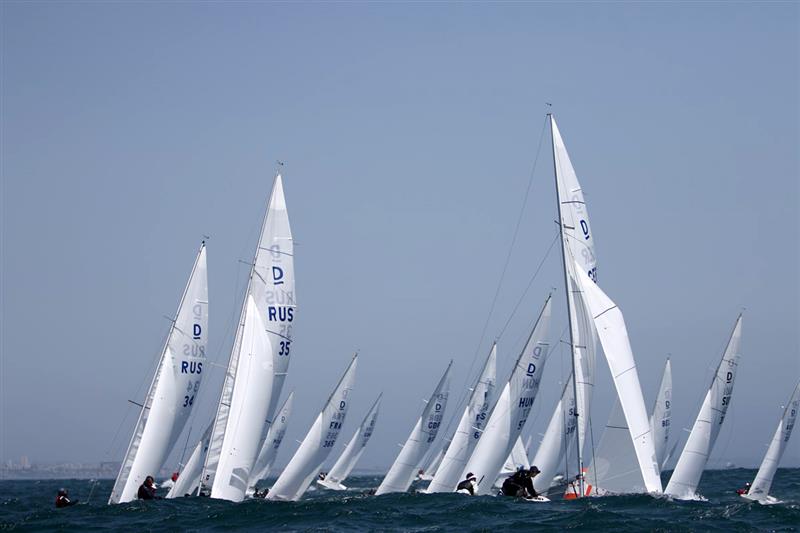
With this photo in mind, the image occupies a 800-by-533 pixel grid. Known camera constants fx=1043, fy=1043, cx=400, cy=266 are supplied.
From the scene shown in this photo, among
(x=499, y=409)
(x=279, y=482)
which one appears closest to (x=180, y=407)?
(x=279, y=482)

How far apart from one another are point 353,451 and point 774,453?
88.0ft

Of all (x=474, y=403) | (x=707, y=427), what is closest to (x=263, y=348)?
(x=474, y=403)

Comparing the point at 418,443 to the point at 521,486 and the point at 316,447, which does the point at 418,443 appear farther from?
the point at 521,486

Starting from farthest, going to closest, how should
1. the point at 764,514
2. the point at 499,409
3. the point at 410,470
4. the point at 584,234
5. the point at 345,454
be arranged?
the point at 345,454 < the point at 410,470 < the point at 499,409 < the point at 584,234 < the point at 764,514

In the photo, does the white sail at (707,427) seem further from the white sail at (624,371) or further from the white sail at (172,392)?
the white sail at (172,392)

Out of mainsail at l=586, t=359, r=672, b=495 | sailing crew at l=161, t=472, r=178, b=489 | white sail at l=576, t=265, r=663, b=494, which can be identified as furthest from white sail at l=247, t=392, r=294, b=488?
white sail at l=576, t=265, r=663, b=494

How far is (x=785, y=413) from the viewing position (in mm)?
40781

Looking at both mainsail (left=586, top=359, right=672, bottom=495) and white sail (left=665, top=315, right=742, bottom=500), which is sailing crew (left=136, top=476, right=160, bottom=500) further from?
white sail (left=665, top=315, right=742, bottom=500)

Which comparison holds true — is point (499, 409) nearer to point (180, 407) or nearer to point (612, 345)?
point (612, 345)

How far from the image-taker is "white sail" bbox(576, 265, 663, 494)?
28.3 metres

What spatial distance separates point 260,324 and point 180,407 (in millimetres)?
5863

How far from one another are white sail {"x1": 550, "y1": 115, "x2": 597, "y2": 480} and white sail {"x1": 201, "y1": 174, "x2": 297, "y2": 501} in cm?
772

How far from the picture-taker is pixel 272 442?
52.1 m

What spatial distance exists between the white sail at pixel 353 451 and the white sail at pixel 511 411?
2352 centimetres
